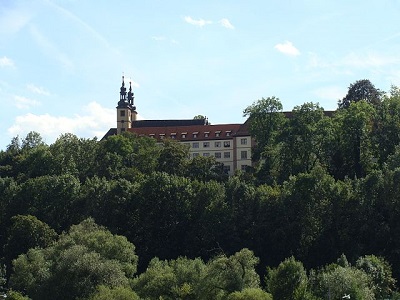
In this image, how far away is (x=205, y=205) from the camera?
71.1 meters

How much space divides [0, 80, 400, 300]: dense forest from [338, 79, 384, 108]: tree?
536cm

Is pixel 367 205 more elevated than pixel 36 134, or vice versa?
pixel 36 134

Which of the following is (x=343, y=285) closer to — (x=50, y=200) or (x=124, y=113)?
(x=50, y=200)

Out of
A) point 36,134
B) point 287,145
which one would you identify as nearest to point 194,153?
point 36,134

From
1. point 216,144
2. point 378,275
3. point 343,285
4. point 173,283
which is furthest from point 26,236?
point 216,144

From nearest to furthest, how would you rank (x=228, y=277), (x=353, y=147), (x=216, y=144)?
(x=228, y=277), (x=353, y=147), (x=216, y=144)

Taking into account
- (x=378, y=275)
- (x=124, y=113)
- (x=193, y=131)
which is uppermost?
(x=124, y=113)

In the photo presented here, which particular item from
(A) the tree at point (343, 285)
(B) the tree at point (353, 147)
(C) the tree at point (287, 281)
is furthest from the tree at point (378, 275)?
(B) the tree at point (353, 147)

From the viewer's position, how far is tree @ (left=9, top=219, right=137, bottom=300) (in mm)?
54184

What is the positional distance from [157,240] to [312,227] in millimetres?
14642

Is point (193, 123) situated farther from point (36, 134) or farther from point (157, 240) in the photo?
point (157, 240)

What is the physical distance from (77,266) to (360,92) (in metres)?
61.7

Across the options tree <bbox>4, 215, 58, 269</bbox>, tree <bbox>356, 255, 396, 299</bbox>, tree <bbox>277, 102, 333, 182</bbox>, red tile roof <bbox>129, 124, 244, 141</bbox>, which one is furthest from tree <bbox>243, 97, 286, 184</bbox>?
tree <bbox>356, 255, 396, 299</bbox>

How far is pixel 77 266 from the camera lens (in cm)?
5444
